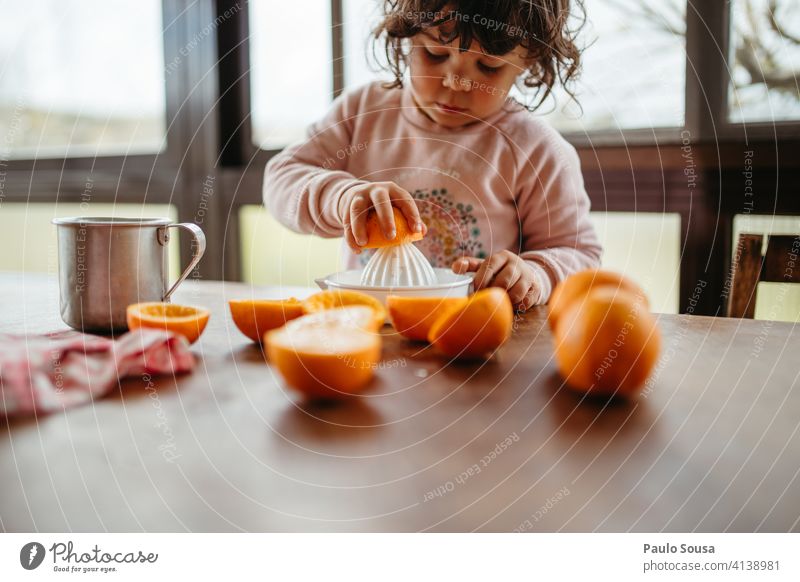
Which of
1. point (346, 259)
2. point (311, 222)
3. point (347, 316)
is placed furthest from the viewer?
point (346, 259)

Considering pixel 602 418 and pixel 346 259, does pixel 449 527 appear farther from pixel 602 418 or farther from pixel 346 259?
pixel 346 259

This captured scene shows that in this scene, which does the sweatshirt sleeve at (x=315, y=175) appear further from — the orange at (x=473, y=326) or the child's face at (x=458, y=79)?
the orange at (x=473, y=326)

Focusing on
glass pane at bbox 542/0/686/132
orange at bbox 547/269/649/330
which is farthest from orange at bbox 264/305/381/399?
glass pane at bbox 542/0/686/132

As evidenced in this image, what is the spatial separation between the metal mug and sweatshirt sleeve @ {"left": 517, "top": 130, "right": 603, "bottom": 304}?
346mm

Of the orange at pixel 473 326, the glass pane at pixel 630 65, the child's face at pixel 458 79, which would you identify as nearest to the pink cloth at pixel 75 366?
the orange at pixel 473 326

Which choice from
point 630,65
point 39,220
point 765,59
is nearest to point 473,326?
point 630,65

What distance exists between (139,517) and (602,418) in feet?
0.56

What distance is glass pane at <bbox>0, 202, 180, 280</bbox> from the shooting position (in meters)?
1.01

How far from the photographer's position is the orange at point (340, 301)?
0.35m

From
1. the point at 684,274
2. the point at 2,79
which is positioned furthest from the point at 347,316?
the point at 2,79

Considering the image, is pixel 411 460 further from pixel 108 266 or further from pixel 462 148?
pixel 462 148

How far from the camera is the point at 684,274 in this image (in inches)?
32.3

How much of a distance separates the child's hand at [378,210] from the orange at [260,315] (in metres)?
0.10
